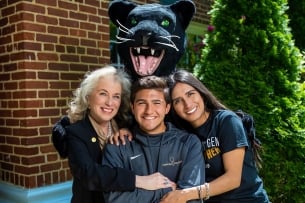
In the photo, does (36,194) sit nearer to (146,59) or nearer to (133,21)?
(146,59)

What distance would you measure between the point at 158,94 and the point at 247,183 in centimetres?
77

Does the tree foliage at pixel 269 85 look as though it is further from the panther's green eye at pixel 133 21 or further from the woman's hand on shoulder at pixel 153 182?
the woman's hand on shoulder at pixel 153 182

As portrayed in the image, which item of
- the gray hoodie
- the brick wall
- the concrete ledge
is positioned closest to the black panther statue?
the gray hoodie

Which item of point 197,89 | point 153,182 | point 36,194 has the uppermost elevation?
point 197,89

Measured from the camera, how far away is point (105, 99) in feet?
7.27

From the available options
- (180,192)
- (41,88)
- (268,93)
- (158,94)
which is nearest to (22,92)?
(41,88)

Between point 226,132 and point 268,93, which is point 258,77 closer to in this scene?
point 268,93

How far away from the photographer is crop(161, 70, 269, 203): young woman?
6.90ft

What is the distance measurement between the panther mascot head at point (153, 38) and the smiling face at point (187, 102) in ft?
1.12

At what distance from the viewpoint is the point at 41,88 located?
11.2ft

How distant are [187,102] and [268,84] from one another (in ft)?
5.49

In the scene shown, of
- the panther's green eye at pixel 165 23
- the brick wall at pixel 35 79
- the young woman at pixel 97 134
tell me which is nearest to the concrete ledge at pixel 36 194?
the brick wall at pixel 35 79

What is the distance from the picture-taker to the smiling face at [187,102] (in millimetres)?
2207

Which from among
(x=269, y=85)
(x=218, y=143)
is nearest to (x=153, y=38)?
(x=218, y=143)
